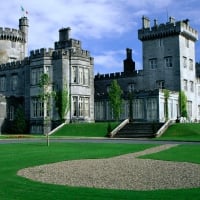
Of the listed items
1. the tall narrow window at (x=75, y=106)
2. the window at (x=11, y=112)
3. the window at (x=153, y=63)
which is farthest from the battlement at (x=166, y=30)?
the window at (x=11, y=112)

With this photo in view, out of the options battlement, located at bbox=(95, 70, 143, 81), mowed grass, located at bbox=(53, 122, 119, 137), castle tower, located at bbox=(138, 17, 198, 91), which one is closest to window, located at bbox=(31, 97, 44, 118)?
mowed grass, located at bbox=(53, 122, 119, 137)

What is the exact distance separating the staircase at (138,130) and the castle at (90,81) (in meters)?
5.51

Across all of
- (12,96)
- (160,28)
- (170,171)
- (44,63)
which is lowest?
(170,171)

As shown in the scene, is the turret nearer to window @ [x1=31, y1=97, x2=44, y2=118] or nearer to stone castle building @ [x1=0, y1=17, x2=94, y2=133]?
stone castle building @ [x1=0, y1=17, x2=94, y2=133]

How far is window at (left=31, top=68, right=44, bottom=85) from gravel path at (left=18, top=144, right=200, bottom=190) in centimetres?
3564

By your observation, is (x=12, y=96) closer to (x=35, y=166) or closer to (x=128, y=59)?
(x=128, y=59)

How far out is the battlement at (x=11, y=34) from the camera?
6438cm

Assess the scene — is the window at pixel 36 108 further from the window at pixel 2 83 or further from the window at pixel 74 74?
the window at pixel 2 83

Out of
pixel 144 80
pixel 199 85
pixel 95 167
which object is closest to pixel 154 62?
pixel 144 80

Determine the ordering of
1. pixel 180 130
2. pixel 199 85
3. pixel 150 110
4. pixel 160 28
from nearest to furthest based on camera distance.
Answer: pixel 180 130
pixel 150 110
pixel 160 28
pixel 199 85

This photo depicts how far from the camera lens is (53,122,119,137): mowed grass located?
43906mm

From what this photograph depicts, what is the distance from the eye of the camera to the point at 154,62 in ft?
193

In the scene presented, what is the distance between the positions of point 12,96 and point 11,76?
4.75 metres

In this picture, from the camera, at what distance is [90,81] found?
174 feet
